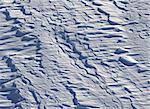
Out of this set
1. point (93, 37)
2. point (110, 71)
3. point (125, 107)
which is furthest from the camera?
point (93, 37)

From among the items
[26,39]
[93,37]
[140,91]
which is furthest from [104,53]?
[26,39]

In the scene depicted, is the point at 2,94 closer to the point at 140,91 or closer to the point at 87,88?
the point at 87,88

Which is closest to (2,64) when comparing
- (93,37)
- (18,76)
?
(18,76)

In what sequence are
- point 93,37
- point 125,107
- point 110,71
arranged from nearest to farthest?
1. point 125,107
2. point 110,71
3. point 93,37

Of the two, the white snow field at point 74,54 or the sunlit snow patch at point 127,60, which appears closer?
the white snow field at point 74,54

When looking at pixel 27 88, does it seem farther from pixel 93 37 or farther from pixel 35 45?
pixel 93 37

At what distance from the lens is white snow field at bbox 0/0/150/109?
7.23 ft

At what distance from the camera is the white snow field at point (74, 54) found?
86.8 inches

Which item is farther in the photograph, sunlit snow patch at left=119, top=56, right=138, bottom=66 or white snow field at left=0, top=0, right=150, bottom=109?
sunlit snow patch at left=119, top=56, right=138, bottom=66

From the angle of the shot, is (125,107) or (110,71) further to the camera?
(110,71)

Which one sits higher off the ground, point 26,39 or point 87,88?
point 26,39

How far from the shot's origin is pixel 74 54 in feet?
7.83

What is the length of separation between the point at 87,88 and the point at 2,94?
0.46m

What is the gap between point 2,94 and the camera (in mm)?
2244
